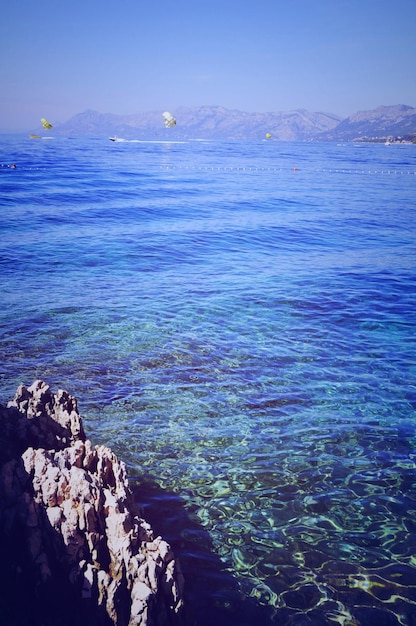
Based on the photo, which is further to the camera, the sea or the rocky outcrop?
the sea

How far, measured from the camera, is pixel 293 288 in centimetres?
1736

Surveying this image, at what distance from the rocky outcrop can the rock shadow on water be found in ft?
2.23

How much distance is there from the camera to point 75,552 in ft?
14.2

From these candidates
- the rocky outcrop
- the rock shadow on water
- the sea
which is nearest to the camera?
the rocky outcrop

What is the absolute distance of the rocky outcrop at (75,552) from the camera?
160 inches

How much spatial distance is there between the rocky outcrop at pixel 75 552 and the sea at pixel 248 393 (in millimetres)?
775

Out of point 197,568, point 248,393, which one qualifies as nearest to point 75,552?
point 197,568

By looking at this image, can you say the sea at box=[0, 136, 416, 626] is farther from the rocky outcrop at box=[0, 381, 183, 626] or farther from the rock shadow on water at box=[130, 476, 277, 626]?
the rocky outcrop at box=[0, 381, 183, 626]

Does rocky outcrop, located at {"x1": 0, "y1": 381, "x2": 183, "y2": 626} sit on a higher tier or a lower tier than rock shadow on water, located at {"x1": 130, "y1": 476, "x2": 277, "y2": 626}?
higher

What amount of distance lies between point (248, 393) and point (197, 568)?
176 inches

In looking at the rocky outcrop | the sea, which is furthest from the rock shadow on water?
the rocky outcrop

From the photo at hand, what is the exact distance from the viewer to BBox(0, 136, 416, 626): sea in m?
5.41

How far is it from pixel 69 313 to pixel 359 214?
92.3 ft

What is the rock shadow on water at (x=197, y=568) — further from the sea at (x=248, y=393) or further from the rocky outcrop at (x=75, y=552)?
the rocky outcrop at (x=75, y=552)
